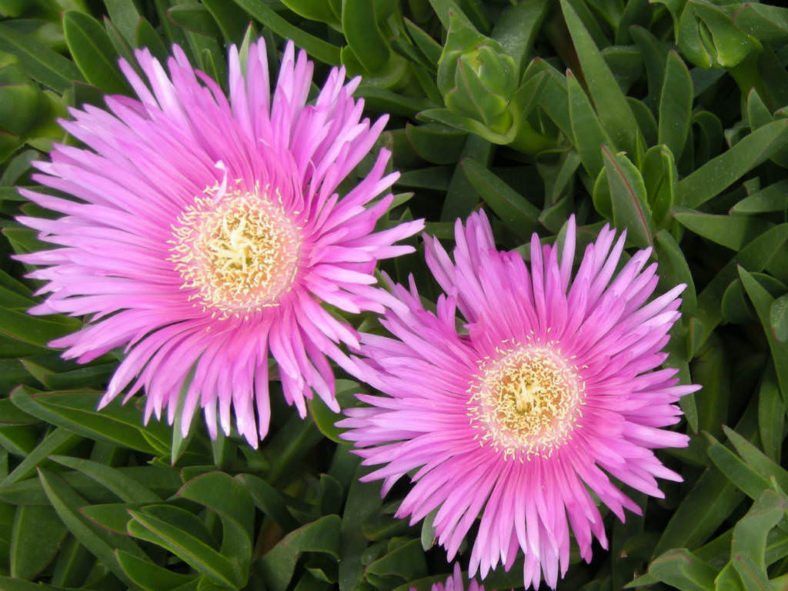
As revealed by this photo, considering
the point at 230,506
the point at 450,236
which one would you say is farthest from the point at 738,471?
the point at 230,506

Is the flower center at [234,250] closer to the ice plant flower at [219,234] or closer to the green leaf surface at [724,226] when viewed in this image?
the ice plant flower at [219,234]

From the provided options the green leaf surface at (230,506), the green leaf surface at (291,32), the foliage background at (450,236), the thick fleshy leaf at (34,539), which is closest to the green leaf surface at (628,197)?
the foliage background at (450,236)

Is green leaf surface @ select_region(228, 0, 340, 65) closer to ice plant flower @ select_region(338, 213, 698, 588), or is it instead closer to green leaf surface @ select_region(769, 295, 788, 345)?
ice plant flower @ select_region(338, 213, 698, 588)

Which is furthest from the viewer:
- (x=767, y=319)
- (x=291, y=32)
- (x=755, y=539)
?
(x=291, y=32)

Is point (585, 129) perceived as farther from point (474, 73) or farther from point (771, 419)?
point (771, 419)

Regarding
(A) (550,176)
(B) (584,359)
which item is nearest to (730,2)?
(A) (550,176)

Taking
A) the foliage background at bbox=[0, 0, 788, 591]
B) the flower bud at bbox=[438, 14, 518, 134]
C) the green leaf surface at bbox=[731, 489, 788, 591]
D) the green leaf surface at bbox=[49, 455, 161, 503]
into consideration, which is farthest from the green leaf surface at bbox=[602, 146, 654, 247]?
the green leaf surface at bbox=[49, 455, 161, 503]
